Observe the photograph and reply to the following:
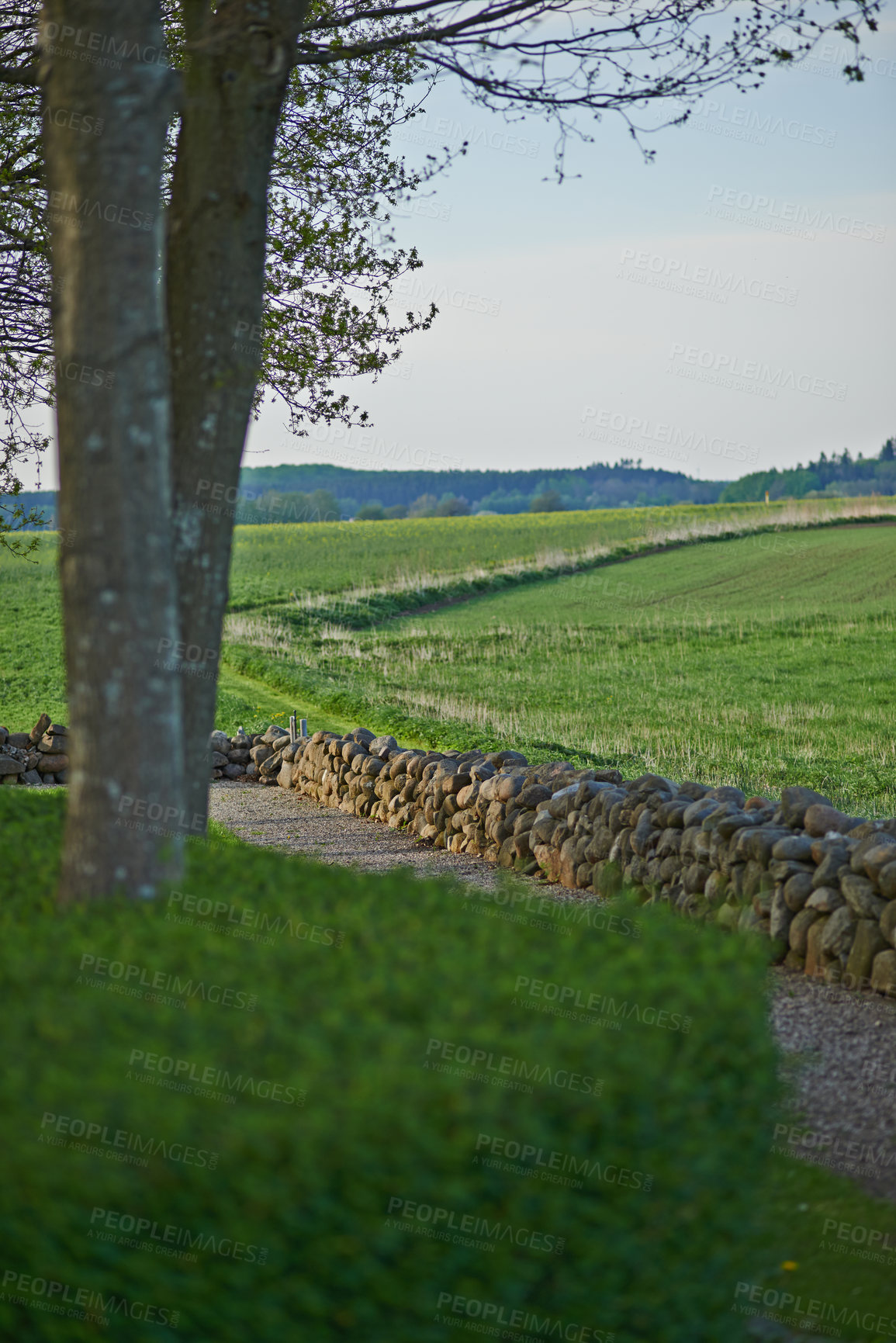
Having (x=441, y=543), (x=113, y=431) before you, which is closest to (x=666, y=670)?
(x=113, y=431)

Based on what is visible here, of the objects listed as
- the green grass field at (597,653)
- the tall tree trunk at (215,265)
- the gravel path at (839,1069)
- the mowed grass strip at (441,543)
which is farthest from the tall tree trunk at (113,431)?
the mowed grass strip at (441,543)

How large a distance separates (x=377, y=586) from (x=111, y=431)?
30.4m

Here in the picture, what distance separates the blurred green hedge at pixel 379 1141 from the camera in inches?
91.3

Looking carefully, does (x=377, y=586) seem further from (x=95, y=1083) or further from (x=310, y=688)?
(x=95, y=1083)

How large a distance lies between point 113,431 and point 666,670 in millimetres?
19182

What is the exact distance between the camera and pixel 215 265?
4523mm

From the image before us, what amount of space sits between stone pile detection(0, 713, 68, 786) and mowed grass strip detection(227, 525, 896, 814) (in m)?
4.79

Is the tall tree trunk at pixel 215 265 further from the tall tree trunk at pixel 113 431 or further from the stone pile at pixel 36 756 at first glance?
the stone pile at pixel 36 756

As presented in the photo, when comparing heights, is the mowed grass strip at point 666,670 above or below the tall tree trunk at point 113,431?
below

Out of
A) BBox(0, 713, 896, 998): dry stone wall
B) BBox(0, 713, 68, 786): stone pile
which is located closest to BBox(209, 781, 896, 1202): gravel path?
BBox(0, 713, 896, 998): dry stone wall

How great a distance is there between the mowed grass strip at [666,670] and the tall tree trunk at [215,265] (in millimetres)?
8650

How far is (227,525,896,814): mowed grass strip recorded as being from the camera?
14500mm

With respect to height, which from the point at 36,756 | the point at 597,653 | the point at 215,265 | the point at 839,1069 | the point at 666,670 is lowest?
the point at 36,756

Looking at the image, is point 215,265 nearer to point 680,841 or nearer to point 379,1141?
point 379,1141
